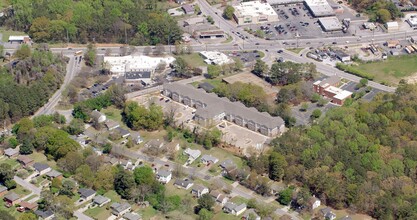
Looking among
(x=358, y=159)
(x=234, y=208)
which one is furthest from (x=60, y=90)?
(x=358, y=159)

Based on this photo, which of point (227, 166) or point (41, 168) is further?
point (227, 166)

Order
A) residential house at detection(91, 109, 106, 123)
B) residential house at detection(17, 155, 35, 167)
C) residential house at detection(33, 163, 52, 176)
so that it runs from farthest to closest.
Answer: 1. residential house at detection(91, 109, 106, 123)
2. residential house at detection(17, 155, 35, 167)
3. residential house at detection(33, 163, 52, 176)

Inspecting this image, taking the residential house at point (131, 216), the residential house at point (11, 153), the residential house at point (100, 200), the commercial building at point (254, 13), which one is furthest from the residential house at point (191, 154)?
the commercial building at point (254, 13)

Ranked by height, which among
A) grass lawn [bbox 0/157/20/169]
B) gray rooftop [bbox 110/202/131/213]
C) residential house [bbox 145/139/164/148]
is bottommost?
gray rooftop [bbox 110/202/131/213]

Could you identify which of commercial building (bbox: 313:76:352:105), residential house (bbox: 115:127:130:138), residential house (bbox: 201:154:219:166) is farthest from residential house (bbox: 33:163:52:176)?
commercial building (bbox: 313:76:352:105)

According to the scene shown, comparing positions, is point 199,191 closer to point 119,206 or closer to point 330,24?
point 119,206

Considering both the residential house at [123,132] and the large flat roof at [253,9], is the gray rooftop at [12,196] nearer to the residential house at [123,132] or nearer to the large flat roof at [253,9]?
the residential house at [123,132]

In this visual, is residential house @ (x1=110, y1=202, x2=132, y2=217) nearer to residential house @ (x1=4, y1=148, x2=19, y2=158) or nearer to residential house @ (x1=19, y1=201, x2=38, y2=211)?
residential house @ (x1=19, y1=201, x2=38, y2=211)
